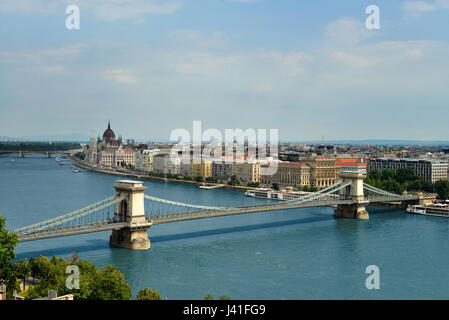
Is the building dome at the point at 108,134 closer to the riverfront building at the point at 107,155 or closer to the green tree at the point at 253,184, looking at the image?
the riverfront building at the point at 107,155

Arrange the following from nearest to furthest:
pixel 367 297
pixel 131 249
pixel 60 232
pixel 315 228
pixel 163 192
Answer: pixel 367 297 → pixel 60 232 → pixel 131 249 → pixel 315 228 → pixel 163 192

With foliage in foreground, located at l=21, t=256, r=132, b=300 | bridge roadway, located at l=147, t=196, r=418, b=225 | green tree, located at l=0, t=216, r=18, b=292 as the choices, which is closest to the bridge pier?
bridge roadway, located at l=147, t=196, r=418, b=225

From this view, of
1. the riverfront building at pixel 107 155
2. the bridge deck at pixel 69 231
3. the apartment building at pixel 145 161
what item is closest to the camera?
the bridge deck at pixel 69 231

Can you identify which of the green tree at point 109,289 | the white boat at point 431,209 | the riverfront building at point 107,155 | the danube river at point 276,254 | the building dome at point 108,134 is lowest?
the danube river at point 276,254

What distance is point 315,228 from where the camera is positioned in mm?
17531

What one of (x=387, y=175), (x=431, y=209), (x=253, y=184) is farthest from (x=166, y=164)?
(x=431, y=209)

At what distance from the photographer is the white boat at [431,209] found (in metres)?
20.9

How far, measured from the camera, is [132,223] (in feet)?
43.1

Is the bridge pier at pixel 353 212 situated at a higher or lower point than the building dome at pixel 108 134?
lower

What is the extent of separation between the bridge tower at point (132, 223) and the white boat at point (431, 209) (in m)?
12.6

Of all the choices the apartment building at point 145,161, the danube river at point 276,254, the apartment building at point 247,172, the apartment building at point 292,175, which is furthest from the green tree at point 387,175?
the apartment building at point 145,161

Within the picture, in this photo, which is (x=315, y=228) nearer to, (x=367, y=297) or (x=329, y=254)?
(x=329, y=254)
